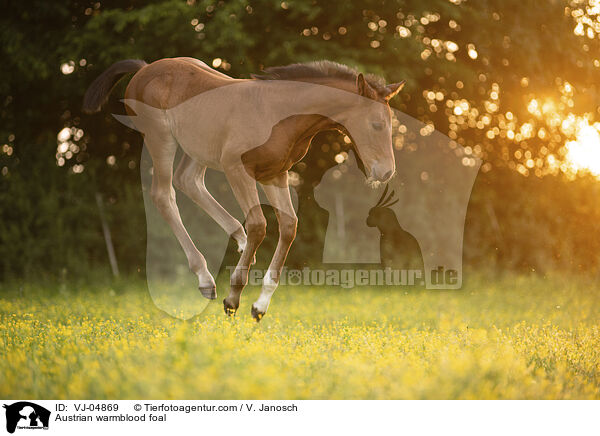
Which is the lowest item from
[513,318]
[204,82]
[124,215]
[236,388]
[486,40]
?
[124,215]

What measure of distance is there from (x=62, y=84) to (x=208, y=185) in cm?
333

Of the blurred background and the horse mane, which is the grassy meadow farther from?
the blurred background

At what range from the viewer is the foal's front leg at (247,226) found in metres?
5.55

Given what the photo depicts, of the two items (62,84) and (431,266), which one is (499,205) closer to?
(431,266)

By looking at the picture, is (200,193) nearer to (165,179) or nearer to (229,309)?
(165,179)

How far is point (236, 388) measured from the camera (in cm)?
410

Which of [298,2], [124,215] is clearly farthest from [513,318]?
[124,215]

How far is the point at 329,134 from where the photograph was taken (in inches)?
470

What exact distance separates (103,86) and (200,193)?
1.57 metres

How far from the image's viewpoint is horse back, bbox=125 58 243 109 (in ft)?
19.3

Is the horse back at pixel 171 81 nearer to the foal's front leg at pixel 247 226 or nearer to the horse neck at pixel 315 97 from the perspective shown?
the horse neck at pixel 315 97
